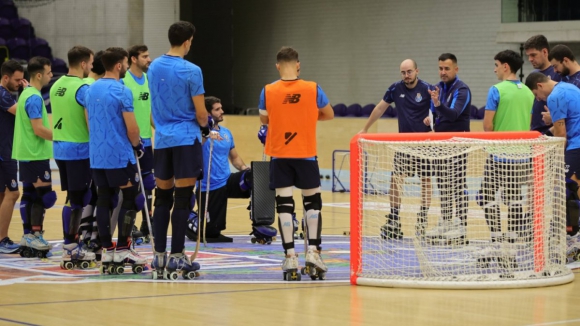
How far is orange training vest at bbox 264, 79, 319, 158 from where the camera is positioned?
7535 mm

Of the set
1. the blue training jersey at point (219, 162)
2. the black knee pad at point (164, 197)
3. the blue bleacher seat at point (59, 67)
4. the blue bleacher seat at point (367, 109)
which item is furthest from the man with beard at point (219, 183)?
the blue bleacher seat at point (59, 67)

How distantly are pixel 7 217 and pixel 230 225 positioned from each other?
343cm

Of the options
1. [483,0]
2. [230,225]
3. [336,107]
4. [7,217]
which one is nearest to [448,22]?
[483,0]

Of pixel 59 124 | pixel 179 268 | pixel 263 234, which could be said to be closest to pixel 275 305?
pixel 179 268

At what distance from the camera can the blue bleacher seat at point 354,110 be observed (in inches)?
945

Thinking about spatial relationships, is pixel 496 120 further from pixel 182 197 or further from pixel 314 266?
pixel 182 197

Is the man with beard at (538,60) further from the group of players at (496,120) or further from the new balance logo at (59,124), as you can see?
the new balance logo at (59,124)

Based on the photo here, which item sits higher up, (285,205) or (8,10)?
(8,10)

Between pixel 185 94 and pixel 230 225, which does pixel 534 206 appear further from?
pixel 230 225

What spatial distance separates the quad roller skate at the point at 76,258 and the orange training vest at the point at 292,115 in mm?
2004

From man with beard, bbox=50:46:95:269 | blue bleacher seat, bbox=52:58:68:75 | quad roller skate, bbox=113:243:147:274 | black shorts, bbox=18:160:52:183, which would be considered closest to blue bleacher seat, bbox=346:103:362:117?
blue bleacher seat, bbox=52:58:68:75

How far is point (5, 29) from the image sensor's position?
25.5 metres

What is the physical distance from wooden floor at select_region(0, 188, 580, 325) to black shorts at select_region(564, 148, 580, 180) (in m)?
1.36

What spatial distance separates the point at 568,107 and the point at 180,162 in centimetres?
346
